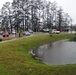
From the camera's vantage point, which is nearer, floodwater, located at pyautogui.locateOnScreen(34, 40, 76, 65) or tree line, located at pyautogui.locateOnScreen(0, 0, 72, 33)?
floodwater, located at pyautogui.locateOnScreen(34, 40, 76, 65)

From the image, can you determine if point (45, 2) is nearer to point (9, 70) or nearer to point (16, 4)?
point (16, 4)

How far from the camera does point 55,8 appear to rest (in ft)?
354

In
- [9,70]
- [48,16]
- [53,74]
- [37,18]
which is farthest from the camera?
[48,16]

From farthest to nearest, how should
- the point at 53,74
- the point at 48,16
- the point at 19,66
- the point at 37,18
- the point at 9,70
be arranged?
the point at 48,16
the point at 37,18
the point at 19,66
the point at 9,70
the point at 53,74

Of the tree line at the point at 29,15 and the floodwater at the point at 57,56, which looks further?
the tree line at the point at 29,15

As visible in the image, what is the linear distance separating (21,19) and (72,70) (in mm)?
81706

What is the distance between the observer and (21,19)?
93.4 meters

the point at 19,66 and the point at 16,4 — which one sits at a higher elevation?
the point at 16,4

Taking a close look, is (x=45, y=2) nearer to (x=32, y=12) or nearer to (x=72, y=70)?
(x=32, y=12)

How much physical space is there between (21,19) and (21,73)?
3194 inches

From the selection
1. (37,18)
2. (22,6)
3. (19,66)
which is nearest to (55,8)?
(37,18)

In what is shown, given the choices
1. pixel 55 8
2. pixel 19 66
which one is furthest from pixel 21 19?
pixel 19 66

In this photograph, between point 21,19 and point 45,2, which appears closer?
point 21,19

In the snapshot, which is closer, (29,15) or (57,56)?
(57,56)
